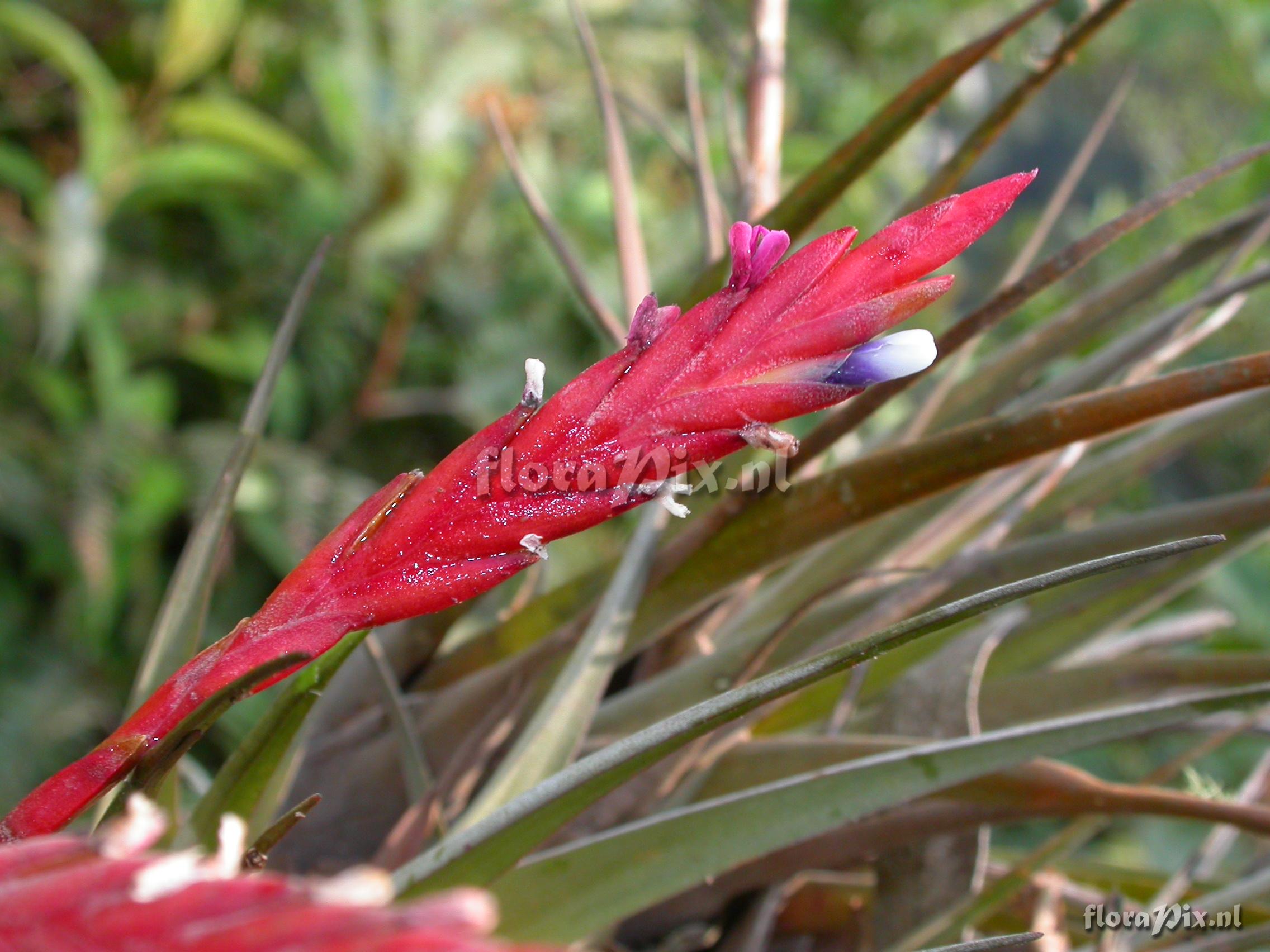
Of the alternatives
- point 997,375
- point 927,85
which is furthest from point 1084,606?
point 927,85

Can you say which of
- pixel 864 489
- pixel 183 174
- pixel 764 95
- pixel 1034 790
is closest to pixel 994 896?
pixel 1034 790

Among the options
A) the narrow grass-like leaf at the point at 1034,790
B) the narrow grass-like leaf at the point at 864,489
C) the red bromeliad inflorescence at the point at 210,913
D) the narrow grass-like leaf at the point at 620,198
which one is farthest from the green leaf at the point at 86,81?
the red bromeliad inflorescence at the point at 210,913

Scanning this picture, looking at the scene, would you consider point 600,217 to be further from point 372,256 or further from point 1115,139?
point 1115,139

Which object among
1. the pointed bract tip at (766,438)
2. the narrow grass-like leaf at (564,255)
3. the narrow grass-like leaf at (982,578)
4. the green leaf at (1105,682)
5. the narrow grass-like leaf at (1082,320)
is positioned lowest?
the green leaf at (1105,682)

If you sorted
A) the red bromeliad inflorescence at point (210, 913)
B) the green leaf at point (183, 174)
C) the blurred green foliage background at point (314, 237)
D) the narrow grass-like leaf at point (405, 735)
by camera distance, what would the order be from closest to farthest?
the red bromeliad inflorescence at point (210, 913) → the narrow grass-like leaf at point (405, 735) → the blurred green foliage background at point (314, 237) → the green leaf at point (183, 174)

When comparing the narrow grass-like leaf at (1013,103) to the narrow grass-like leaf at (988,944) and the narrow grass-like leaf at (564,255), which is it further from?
the narrow grass-like leaf at (988,944)

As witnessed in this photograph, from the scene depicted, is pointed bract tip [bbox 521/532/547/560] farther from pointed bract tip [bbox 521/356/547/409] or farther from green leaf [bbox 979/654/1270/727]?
green leaf [bbox 979/654/1270/727]
